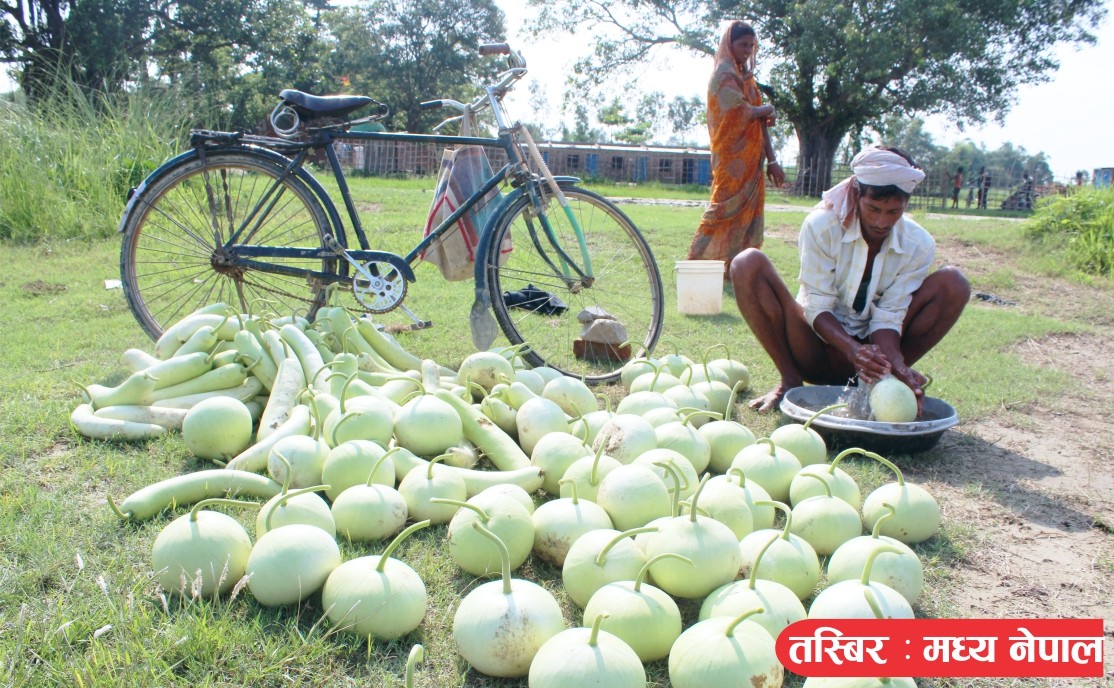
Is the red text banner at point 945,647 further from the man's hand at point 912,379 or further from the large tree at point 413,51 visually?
the large tree at point 413,51

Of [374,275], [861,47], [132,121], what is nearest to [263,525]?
[374,275]

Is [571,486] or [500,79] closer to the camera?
[571,486]

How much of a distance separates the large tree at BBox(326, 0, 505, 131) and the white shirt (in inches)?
1402

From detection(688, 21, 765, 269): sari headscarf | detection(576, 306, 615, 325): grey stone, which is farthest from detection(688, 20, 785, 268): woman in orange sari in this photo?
detection(576, 306, 615, 325): grey stone

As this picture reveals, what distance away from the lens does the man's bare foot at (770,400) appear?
338 cm

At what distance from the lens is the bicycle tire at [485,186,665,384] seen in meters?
3.77

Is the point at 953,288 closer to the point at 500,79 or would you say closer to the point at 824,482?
the point at 824,482

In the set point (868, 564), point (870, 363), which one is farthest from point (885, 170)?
point (868, 564)

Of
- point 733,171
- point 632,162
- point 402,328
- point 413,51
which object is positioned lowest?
point 402,328

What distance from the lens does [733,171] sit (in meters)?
6.38

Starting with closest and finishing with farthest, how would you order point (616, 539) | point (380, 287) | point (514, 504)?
1. point (616, 539)
2. point (514, 504)
3. point (380, 287)

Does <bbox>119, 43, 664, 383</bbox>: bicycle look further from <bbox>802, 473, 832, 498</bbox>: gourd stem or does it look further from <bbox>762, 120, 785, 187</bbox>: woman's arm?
<bbox>762, 120, 785, 187</bbox>: woman's arm

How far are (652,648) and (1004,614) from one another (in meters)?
0.99

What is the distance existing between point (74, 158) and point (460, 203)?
5.73 meters
